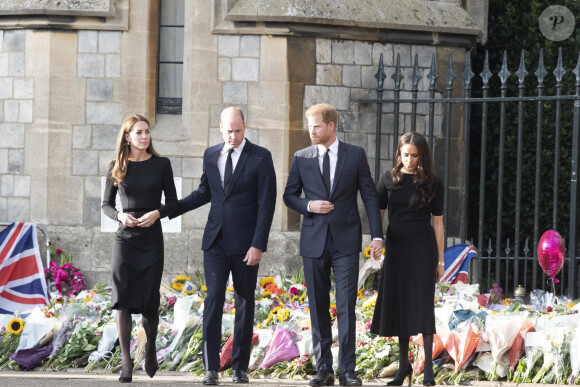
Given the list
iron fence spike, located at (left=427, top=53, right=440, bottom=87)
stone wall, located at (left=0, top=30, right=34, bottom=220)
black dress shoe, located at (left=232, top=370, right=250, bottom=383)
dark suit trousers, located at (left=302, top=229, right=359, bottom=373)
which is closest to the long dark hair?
dark suit trousers, located at (left=302, top=229, right=359, bottom=373)

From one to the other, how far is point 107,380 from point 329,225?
1840 millimetres

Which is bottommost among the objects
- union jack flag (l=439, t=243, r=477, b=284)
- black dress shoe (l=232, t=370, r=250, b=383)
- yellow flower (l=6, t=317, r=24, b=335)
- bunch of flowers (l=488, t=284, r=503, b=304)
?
black dress shoe (l=232, t=370, r=250, b=383)

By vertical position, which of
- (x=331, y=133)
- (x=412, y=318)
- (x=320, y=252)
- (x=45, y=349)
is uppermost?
(x=331, y=133)

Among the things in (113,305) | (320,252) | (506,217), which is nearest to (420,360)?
(320,252)

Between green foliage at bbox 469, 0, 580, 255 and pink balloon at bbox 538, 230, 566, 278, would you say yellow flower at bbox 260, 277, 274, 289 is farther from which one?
green foliage at bbox 469, 0, 580, 255

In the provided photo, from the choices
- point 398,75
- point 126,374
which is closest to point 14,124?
point 398,75

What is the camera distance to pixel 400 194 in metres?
6.48

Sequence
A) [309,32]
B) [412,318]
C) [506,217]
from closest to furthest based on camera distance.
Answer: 1. [412,318]
2. [309,32]
3. [506,217]

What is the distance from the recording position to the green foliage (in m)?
13.2

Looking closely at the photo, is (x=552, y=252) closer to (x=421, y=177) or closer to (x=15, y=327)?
(x=421, y=177)

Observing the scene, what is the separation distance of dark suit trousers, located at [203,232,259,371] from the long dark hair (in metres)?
1.15

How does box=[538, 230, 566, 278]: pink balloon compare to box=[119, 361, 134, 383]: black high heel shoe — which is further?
box=[538, 230, 566, 278]: pink balloon

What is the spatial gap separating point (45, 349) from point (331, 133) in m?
2.83

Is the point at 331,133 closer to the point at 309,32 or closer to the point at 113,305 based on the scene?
the point at 113,305
